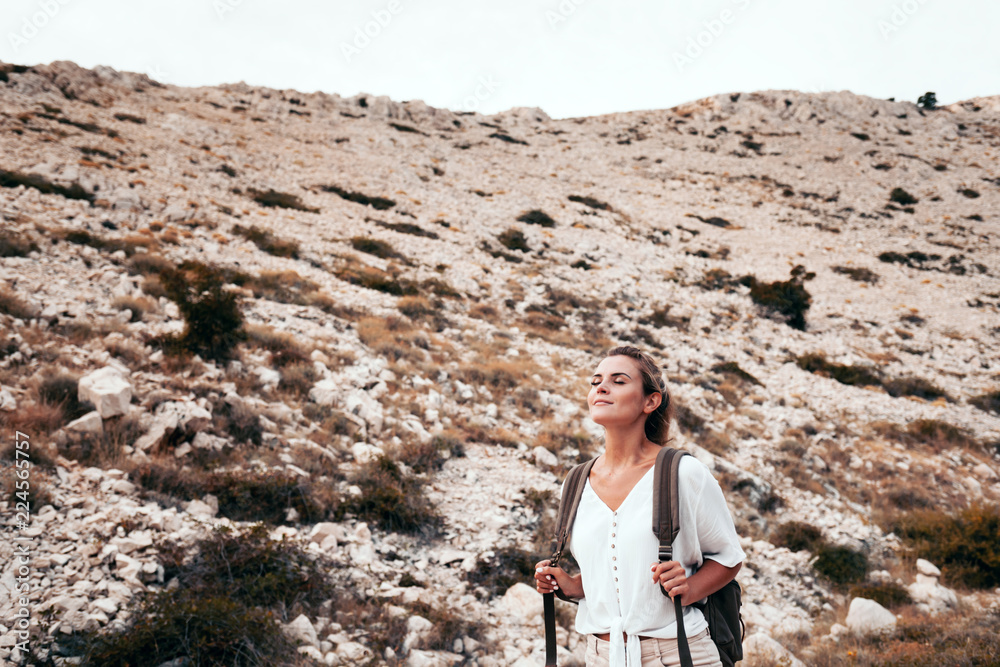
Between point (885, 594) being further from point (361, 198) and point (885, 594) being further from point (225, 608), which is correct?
point (361, 198)

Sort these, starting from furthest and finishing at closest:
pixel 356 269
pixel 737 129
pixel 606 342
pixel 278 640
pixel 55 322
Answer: pixel 737 129 < pixel 356 269 < pixel 606 342 < pixel 55 322 < pixel 278 640

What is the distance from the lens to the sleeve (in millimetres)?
1714

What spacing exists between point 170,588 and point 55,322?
5738 millimetres

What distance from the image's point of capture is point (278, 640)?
11.6ft

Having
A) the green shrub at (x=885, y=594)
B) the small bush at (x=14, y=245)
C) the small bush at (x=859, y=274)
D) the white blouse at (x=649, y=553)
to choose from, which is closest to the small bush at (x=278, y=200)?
the small bush at (x=14, y=245)

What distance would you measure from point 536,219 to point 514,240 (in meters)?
3.48

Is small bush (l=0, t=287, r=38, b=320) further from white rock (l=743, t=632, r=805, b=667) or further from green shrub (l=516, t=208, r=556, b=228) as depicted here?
green shrub (l=516, t=208, r=556, b=228)

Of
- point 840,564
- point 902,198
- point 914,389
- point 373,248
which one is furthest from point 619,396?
point 902,198

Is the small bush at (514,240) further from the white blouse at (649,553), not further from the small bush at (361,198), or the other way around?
the white blouse at (649,553)

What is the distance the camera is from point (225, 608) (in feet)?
11.5

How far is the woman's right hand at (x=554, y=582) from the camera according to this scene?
204cm

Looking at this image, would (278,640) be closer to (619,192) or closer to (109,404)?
(109,404)

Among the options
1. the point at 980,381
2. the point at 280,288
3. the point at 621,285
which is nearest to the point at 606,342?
the point at 621,285

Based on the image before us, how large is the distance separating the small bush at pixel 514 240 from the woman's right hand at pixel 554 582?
62.6 feet
